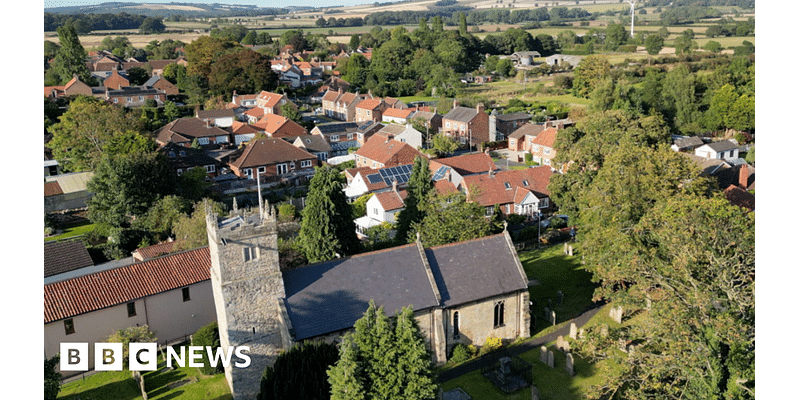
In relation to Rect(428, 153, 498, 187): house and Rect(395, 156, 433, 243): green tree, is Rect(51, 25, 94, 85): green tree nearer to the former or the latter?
Rect(428, 153, 498, 187): house

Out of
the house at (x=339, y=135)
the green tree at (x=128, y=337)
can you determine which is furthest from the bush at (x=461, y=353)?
the house at (x=339, y=135)

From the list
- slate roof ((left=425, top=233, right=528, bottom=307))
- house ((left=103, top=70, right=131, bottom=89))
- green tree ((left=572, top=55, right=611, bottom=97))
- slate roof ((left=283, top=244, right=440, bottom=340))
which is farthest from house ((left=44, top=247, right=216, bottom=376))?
green tree ((left=572, top=55, right=611, bottom=97))

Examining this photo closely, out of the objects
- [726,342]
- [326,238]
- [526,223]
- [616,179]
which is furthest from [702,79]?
[726,342]

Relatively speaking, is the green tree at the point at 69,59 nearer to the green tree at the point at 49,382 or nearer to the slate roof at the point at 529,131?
the slate roof at the point at 529,131

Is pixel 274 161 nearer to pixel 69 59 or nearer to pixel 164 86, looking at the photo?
pixel 164 86

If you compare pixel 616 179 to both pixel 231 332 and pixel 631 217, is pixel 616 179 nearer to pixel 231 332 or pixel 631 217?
pixel 631 217

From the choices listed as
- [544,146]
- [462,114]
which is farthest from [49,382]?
[462,114]

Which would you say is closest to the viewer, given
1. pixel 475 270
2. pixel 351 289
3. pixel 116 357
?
pixel 351 289
